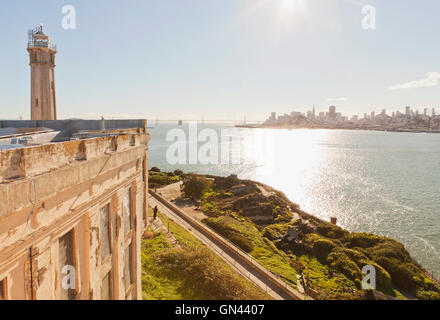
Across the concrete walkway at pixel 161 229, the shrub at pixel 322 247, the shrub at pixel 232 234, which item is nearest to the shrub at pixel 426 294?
the shrub at pixel 322 247

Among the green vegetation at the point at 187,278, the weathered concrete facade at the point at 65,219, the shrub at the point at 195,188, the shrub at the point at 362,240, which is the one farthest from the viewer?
the shrub at the point at 195,188

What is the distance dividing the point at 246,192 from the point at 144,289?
3423 cm

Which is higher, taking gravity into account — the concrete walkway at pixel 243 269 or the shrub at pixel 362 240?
the concrete walkway at pixel 243 269

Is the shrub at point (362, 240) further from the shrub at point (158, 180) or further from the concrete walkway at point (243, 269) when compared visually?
the shrub at point (158, 180)

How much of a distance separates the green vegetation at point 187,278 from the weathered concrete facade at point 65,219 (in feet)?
15.1

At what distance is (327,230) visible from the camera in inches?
1259

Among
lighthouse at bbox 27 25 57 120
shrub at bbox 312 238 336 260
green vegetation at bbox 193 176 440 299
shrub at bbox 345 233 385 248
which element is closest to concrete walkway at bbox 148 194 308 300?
green vegetation at bbox 193 176 440 299

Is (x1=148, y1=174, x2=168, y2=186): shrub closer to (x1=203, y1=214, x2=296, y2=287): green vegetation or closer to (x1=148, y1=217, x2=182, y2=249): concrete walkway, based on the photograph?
(x1=203, y1=214, x2=296, y2=287): green vegetation

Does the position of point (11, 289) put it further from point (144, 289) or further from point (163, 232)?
point (163, 232)

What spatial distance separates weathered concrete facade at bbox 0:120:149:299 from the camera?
4004 mm

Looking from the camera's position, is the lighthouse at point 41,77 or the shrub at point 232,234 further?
the lighthouse at point 41,77

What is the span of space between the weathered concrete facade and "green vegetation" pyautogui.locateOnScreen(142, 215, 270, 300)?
181 inches

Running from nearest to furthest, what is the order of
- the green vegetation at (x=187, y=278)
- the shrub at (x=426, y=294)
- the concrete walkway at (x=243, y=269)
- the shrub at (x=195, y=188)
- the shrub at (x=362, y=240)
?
the green vegetation at (x=187, y=278) → the concrete walkway at (x=243, y=269) → the shrub at (x=426, y=294) → the shrub at (x=362, y=240) → the shrub at (x=195, y=188)

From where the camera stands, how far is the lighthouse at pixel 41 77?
91.8ft
